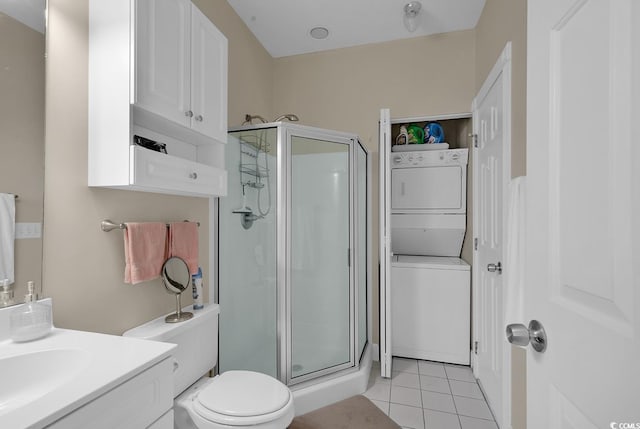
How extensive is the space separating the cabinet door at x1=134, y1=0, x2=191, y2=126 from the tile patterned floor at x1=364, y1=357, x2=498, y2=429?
84.0 inches

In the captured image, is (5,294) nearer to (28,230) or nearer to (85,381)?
(28,230)

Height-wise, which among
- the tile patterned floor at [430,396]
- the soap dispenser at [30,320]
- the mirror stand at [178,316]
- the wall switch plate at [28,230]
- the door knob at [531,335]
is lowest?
the tile patterned floor at [430,396]

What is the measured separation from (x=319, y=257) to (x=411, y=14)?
76.1 inches

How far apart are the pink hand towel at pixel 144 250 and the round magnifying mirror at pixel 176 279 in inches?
1.6

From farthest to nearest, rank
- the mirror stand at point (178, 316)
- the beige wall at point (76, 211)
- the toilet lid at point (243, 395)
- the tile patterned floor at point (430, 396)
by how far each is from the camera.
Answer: the tile patterned floor at point (430, 396) < the mirror stand at point (178, 316) < the toilet lid at point (243, 395) < the beige wall at point (76, 211)

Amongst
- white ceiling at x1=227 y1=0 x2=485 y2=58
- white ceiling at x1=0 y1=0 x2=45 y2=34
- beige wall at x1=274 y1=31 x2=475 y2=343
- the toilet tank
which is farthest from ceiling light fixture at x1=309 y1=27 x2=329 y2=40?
the toilet tank

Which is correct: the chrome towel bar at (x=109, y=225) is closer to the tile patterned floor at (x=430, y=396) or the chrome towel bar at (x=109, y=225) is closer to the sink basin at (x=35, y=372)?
the sink basin at (x=35, y=372)

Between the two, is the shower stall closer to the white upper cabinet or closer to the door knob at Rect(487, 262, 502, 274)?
the white upper cabinet

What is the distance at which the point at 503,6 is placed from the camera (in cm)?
177

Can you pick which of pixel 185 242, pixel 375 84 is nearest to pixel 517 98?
pixel 375 84

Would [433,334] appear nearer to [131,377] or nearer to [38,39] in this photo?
[131,377]

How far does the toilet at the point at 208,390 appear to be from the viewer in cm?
120

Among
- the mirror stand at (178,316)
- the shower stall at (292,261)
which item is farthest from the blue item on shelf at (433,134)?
the mirror stand at (178,316)

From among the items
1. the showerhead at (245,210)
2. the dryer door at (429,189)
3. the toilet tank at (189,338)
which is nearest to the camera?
the toilet tank at (189,338)
